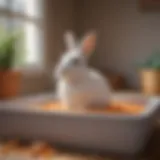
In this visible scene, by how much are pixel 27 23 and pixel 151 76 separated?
49 cm

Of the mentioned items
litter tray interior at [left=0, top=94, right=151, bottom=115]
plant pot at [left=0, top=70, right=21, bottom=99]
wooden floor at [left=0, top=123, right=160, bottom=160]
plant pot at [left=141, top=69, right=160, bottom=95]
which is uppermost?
plant pot at [left=141, top=69, right=160, bottom=95]

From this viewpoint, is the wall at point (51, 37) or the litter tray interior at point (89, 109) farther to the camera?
the wall at point (51, 37)

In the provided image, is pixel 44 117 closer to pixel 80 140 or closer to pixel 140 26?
pixel 80 140

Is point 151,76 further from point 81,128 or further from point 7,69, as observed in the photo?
point 81,128

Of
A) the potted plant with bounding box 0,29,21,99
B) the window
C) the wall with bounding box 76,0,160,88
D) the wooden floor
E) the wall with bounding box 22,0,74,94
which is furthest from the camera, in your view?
the wall with bounding box 76,0,160,88

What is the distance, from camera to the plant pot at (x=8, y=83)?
94cm

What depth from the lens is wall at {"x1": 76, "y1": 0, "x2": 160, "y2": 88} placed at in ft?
4.98

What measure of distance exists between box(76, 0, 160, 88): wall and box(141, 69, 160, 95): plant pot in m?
0.18

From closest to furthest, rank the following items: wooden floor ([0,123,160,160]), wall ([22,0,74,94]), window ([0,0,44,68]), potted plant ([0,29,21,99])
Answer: wooden floor ([0,123,160,160]), potted plant ([0,29,21,99]), window ([0,0,44,68]), wall ([22,0,74,94])

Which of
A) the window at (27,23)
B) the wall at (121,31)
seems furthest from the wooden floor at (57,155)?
the wall at (121,31)

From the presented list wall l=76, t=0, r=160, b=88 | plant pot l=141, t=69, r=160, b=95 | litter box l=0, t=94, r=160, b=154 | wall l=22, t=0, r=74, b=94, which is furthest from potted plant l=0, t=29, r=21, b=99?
wall l=76, t=0, r=160, b=88

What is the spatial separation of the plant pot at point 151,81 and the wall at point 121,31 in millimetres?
182

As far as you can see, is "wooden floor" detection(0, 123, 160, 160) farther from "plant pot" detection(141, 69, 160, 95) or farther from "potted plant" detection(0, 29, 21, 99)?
"plant pot" detection(141, 69, 160, 95)

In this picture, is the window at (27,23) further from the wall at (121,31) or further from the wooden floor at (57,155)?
the wooden floor at (57,155)
